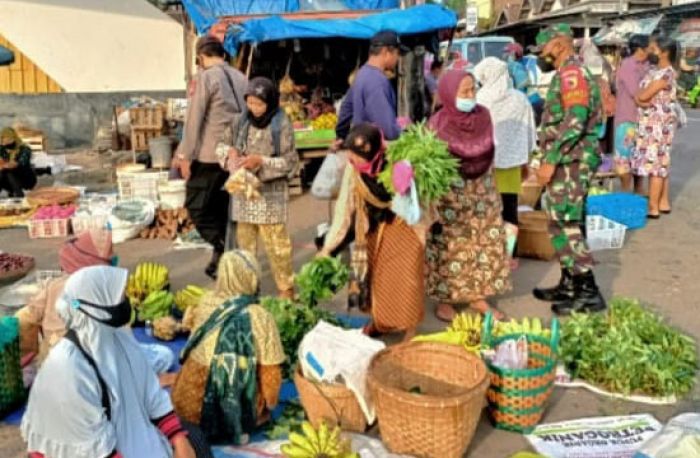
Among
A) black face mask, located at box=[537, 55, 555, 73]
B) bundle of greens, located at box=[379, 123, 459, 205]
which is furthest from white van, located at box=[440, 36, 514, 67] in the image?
bundle of greens, located at box=[379, 123, 459, 205]

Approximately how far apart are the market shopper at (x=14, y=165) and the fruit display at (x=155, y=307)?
5294 millimetres

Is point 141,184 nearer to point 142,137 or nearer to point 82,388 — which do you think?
point 142,137

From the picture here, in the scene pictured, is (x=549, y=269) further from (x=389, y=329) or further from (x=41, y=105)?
(x=41, y=105)

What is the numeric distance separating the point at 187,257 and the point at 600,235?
4159 millimetres

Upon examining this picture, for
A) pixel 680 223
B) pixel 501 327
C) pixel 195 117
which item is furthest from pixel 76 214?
pixel 680 223

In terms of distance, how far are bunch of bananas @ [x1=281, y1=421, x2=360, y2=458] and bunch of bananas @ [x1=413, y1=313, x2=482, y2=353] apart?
113cm

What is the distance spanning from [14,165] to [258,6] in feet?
15.3

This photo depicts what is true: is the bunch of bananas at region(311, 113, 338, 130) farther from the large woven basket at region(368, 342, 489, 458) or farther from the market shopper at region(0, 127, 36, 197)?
the large woven basket at region(368, 342, 489, 458)

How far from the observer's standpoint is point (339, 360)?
12.9ft

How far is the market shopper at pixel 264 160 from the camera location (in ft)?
17.4

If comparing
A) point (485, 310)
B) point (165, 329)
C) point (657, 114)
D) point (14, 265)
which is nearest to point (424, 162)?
point (485, 310)

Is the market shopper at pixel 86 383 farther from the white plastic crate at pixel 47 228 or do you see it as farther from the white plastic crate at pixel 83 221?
the white plastic crate at pixel 47 228

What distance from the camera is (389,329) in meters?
4.88

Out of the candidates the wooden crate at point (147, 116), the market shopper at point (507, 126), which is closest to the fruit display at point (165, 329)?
the market shopper at point (507, 126)
